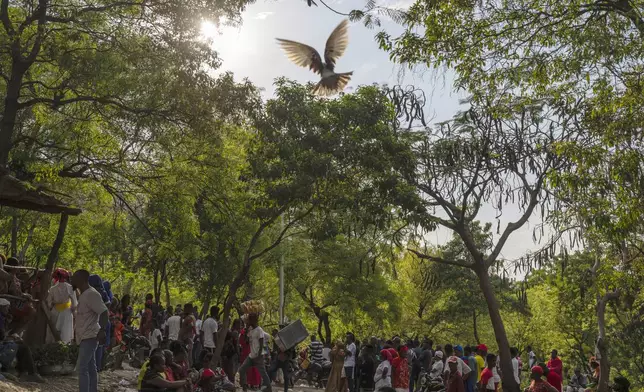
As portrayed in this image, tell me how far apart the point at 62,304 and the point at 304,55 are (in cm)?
1106

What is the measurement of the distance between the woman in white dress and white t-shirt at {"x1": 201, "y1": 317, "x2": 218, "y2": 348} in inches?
150

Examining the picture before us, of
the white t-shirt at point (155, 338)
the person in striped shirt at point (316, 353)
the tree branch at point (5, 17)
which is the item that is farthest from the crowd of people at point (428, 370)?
the tree branch at point (5, 17)

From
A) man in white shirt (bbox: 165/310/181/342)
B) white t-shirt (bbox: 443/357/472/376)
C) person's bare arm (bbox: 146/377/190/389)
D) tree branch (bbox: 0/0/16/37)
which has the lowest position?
person's bare arm (bbox: 146/377/190/389)

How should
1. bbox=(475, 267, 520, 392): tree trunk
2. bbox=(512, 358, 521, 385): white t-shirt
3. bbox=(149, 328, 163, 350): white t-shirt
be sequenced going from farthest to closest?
1. bbox=(475, 267, 520, 392): tree trunk
2. bbox=(512, 358, 521, 385): white t-shirt
3. bbox=(149, 328, 163, 350): white t-shirt

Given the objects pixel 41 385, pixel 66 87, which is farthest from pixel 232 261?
pixel 41 385

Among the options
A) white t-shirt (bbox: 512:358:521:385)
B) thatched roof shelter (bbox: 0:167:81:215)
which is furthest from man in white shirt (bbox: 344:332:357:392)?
thatched roof shelter (bbox: 0:167:81:215)

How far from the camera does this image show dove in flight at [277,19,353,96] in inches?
810

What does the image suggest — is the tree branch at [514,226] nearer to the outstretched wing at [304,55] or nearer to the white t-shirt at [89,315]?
the outstretched wing at [304,55]

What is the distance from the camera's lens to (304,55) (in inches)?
842

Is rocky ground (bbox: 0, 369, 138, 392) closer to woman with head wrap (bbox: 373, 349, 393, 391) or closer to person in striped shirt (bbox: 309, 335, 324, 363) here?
woman with head wrap (bbox: 373, 349, 393, 391)

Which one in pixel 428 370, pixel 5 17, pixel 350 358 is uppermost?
pixel 5 17

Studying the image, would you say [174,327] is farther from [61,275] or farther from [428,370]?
[428,370]

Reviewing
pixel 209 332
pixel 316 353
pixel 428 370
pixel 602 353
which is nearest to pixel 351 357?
pixel 428 370

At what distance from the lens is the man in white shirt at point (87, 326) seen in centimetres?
957
